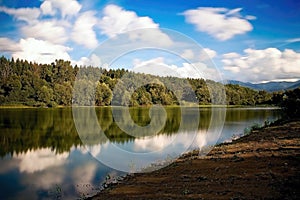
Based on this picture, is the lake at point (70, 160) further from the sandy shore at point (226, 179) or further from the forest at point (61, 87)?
the forest at point (61, 87)

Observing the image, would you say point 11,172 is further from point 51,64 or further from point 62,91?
point 51,64

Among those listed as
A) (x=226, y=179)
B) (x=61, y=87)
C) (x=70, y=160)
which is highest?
(x=61, y=87)

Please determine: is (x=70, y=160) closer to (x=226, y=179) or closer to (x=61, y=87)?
(x=226, y=179)

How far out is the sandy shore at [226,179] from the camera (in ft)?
28.3

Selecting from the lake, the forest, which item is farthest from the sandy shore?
the forest

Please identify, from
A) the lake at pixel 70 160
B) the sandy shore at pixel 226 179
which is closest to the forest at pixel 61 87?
the lake at pixel 70 160

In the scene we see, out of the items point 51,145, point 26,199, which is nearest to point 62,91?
point 51,145

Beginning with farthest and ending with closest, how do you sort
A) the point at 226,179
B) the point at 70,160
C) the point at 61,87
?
the point at 61,87
the point at 70,160
the point at 226,179

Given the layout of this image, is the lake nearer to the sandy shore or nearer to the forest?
the sandy shore

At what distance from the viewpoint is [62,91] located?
81.9 m

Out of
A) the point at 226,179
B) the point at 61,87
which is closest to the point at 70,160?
the point at 226,179

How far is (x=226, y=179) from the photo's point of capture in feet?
33.4

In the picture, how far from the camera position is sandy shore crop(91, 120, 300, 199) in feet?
28.3

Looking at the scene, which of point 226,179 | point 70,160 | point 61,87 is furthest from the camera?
point 61,87
